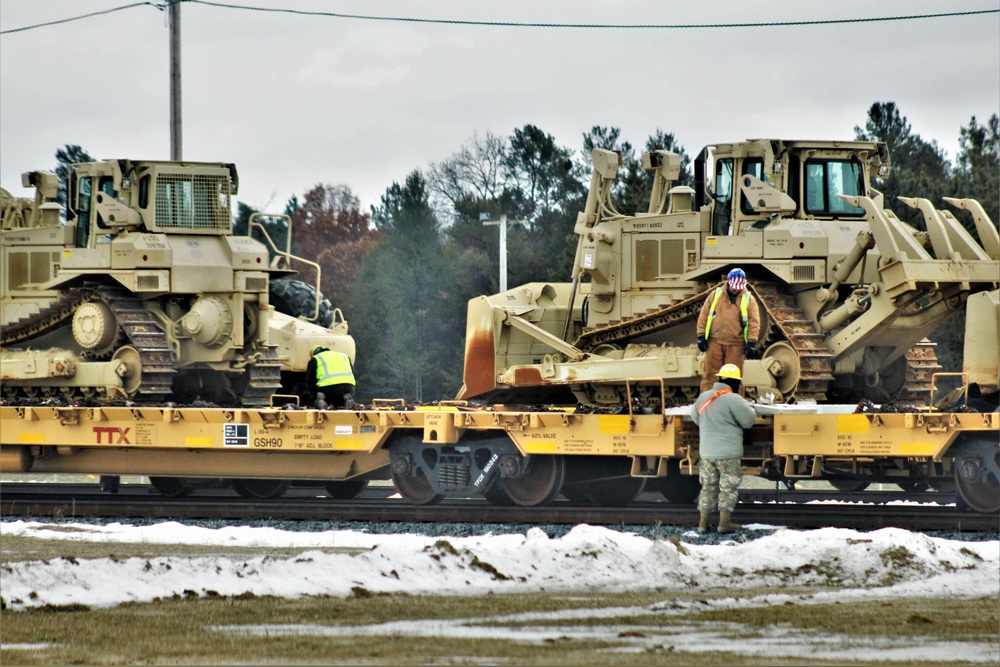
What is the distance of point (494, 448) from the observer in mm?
15164

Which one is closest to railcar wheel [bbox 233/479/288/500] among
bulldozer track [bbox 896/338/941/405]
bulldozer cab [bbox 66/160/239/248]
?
bulldozer cab [bbox 66/160/239/248]

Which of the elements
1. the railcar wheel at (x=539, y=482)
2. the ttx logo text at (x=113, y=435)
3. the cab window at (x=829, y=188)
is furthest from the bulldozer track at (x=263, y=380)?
the cab window at (x=829, y=188)

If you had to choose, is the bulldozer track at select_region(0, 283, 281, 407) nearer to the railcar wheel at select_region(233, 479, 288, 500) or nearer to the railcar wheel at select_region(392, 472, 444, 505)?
the railcar wheel at select_region(233, 479, 288, 500)

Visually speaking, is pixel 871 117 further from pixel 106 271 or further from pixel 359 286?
pixel 106 271

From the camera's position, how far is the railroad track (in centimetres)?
1349

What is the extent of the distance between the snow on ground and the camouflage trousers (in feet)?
3.31

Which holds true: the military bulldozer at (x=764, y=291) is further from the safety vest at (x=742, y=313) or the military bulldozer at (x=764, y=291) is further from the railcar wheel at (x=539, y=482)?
the railcar wheel at (x=539, y=482)

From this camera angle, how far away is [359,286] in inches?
1738

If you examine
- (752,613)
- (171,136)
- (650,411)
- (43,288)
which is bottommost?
(752,613)

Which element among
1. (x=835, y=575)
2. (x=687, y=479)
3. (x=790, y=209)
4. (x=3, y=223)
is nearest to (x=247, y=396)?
(x=3, y=223)

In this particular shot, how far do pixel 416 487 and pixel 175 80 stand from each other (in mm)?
10313

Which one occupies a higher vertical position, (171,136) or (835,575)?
(171,136)

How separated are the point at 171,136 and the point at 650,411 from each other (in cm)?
1144

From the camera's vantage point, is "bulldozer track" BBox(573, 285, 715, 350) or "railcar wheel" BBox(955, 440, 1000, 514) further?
"bulldozer track" BBox(573, 285, 715, 350)
